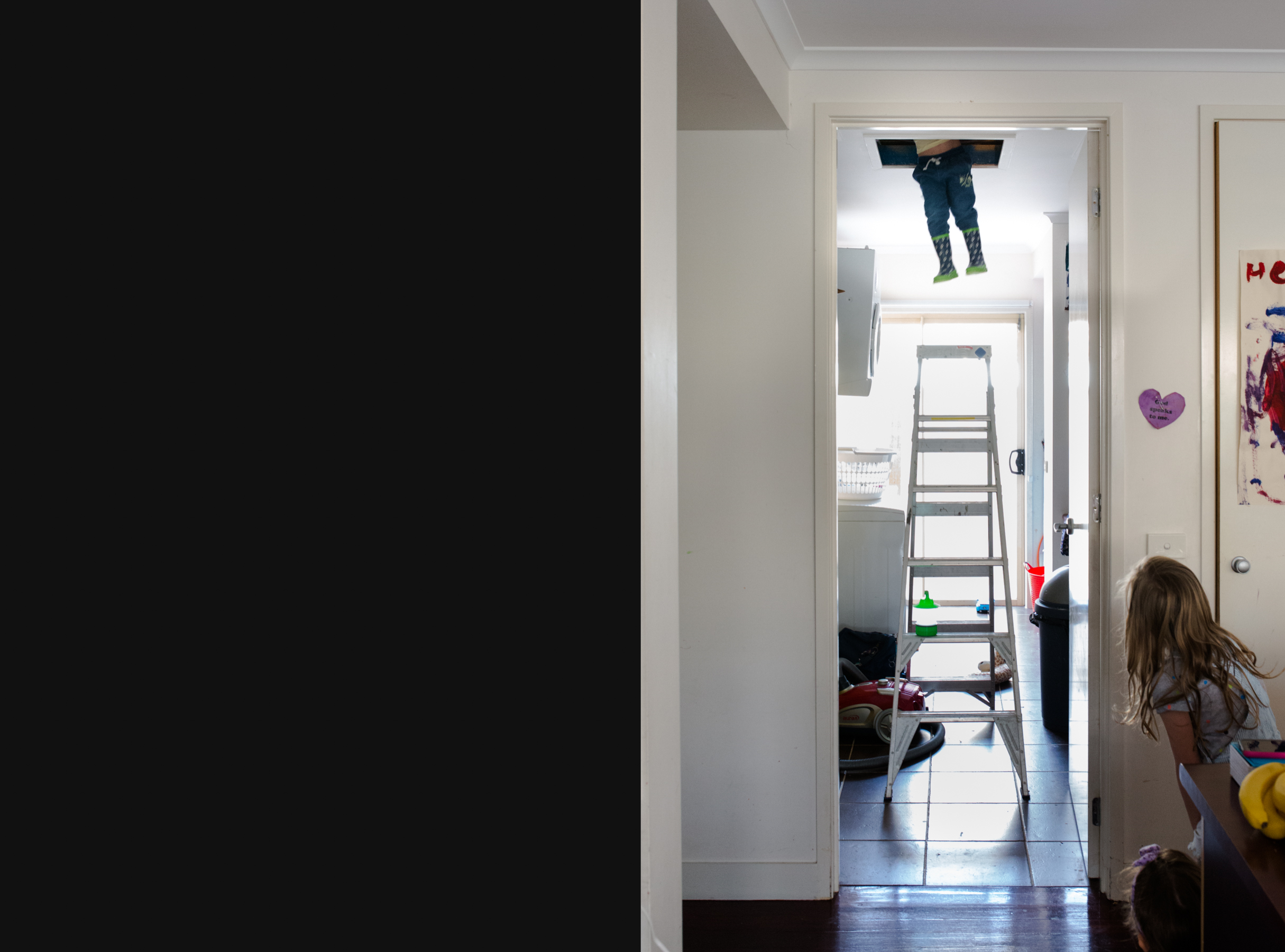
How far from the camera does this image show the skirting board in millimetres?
2301

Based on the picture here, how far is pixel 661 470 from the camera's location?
1.21m

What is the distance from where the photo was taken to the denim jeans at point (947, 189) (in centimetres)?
288

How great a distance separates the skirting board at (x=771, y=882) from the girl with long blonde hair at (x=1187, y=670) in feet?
2.80

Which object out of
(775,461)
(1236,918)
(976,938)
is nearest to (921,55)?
(775,461)

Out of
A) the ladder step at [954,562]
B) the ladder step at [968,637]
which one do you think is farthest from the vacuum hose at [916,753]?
the ladder step at [954,562]

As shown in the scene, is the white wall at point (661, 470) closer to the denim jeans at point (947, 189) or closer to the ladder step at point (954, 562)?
the denim jeans at point (947, 189)

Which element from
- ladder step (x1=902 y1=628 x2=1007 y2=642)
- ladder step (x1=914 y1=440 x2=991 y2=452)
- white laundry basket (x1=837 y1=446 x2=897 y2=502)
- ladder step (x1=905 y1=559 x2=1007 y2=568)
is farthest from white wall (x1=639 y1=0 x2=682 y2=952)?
white laundry basket (x1=837 y1=446 x2=897 y2=502)

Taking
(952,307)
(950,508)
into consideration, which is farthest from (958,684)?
(952,307)

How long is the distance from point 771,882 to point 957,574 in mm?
1492

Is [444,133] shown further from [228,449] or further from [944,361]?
[944,361]

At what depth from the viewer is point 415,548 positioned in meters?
0.06

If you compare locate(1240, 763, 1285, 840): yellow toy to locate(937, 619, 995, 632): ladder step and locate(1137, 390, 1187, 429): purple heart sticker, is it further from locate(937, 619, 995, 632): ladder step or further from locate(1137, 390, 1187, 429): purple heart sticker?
locate(937, 619, 995, 632): ladder step

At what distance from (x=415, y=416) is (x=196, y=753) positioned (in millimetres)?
22

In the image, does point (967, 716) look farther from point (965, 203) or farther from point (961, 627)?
point (965, 203)
